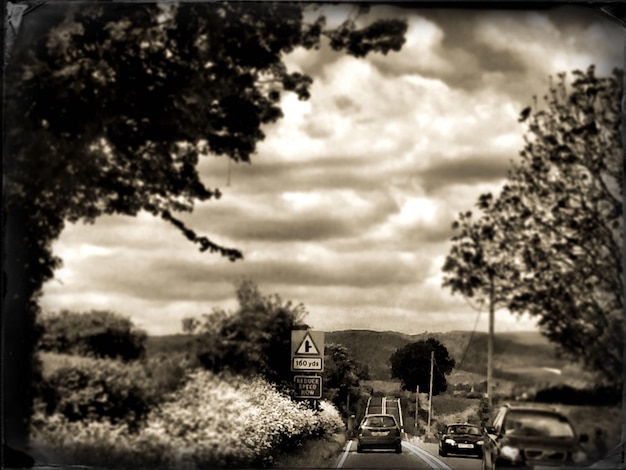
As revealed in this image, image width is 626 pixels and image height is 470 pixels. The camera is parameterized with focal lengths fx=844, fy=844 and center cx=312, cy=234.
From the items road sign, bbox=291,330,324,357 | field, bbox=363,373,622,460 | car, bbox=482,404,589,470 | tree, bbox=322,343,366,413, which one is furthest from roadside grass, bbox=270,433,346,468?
car, bbox=482,404,589,470

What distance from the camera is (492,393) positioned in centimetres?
1212

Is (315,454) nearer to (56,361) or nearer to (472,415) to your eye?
(472,415)

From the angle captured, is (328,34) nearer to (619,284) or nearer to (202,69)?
(202,69)

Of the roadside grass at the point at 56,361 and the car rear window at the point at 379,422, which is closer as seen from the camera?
the roadside grass at the point at 56,361

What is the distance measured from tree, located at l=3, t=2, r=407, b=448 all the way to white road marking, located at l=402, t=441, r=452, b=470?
485cm

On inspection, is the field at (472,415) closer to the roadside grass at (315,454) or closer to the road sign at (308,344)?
the road sign at (308,344)

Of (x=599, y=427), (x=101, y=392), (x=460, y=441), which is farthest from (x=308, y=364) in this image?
(x=599, y=427)

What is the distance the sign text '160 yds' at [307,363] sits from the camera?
12219 millimetres

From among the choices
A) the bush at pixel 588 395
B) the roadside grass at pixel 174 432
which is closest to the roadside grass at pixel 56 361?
the roadside grass at pixel 174 432

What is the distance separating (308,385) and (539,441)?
334 cm

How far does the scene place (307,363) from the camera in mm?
12250

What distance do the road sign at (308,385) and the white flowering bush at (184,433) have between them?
0.65 m

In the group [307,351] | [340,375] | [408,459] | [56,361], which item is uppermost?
[307,351]

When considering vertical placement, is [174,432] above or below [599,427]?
below
